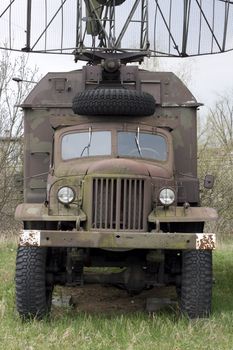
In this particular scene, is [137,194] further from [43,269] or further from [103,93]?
[103,93]

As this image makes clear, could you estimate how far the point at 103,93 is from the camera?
25.0 ft

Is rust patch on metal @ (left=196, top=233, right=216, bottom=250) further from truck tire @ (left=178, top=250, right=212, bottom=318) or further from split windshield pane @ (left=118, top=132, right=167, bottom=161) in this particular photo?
split windshield pane @ (left=118, top=132, right=167, bottom=161)

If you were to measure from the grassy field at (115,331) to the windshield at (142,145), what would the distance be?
1.83 m

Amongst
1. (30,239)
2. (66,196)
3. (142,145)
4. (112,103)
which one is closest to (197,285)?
(66,196)

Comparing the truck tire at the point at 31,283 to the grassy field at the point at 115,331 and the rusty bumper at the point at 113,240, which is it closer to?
the grassy field at the point at 115,331

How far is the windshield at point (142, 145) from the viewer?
7.46 m

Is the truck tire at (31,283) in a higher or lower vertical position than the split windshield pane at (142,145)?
lower

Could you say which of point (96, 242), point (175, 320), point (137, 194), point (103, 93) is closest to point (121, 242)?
point (96, 242)

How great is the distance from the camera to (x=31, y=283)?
628 cm

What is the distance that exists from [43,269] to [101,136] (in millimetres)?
1915

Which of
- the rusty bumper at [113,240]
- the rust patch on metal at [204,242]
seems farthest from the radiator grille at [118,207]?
the rust patch on metal at [204,242]

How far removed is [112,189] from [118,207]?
0.66ft

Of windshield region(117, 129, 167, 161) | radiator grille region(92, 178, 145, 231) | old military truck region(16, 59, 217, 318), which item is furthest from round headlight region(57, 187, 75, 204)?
windshield region(117, 129, 167, 161)

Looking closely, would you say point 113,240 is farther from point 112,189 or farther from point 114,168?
point 114,168
